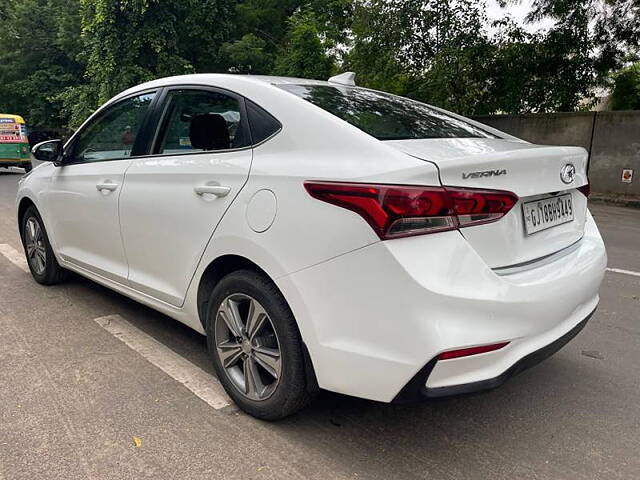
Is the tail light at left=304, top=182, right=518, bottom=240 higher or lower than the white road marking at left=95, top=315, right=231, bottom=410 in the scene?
higher

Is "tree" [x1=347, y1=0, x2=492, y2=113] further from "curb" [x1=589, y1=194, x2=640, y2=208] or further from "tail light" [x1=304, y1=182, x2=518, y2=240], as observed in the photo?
"tail light" [x1=304, y1=182, x2=518, y2=240]

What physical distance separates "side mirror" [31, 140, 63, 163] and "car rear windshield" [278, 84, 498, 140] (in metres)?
2.31

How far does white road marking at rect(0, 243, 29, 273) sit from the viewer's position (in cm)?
532

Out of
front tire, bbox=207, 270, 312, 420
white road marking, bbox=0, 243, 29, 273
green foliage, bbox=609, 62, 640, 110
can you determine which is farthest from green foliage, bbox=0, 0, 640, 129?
front tire, bbox=207, 270, 312, 420

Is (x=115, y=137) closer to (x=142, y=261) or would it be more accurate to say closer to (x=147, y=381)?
(x=142, y=261)

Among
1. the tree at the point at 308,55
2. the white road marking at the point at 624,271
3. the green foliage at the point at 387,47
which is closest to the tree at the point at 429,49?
the green foliage at the point at 387,47

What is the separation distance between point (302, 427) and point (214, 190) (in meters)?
1.18

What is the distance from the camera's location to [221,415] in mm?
2568

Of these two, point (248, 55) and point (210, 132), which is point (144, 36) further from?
point (210, 132)

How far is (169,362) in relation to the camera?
314 cm

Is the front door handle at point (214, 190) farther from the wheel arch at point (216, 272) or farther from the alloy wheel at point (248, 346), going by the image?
the alloy wheel at point (248, 346)

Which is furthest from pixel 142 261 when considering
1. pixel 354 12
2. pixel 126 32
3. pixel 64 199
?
pixel 126 32

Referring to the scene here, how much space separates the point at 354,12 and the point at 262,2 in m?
7.76

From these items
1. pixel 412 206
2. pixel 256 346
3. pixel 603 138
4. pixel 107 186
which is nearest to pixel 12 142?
pixel 107 186
